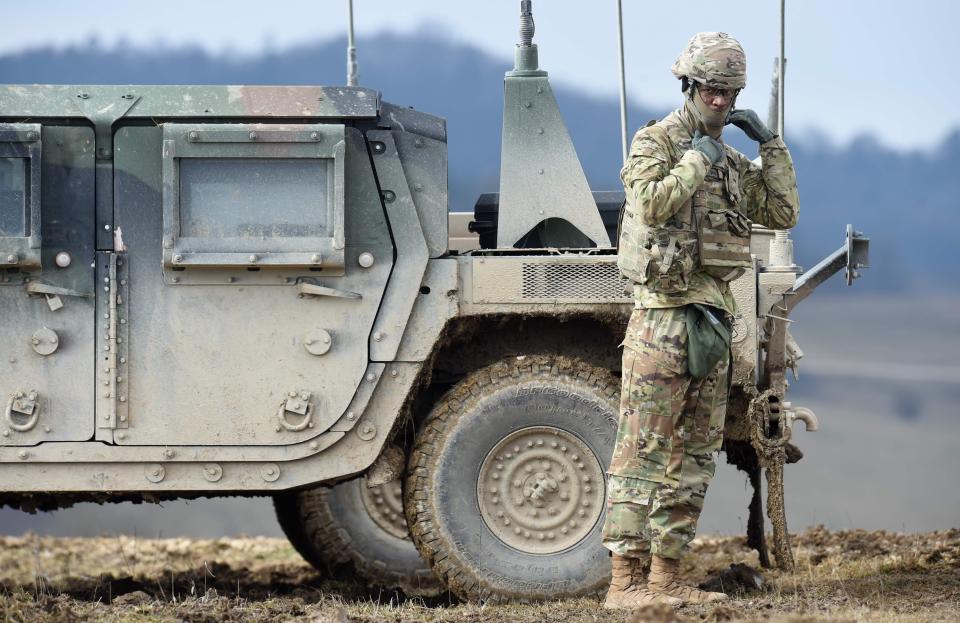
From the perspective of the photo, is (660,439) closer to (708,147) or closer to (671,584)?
(671,584)

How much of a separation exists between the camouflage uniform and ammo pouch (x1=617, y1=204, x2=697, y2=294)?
6 centimetres

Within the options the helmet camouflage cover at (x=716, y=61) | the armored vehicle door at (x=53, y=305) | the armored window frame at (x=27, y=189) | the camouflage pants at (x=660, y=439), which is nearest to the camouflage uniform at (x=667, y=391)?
the camouflage pants at (x=660, y=439)

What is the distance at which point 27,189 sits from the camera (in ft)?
18.6

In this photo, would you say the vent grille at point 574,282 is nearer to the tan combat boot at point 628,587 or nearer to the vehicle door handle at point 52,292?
the tan combat boot at point 628,587

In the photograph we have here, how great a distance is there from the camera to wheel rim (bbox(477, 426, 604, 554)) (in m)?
5.98

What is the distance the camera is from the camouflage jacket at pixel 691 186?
5270 millimetres

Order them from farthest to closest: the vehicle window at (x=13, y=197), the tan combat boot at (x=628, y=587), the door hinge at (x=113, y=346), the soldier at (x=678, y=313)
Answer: the door hinge at (x=113, y=346) < the vehicle window at (x=13, y=197) < the tan combat boot at (x=628, y=587) < the soldier at (x=678, y=313)

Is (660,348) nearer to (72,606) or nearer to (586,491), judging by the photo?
(586,491)

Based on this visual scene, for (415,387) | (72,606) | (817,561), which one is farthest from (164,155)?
(817,561)

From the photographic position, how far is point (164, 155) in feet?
18.7

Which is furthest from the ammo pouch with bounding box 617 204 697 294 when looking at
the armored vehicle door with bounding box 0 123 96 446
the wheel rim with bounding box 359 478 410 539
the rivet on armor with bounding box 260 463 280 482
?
the wheel rim with bounding box 359 478 410 539

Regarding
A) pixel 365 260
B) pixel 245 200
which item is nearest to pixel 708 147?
pixel 365 260

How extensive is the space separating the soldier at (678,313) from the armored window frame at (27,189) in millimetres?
2253

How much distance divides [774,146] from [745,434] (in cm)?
126
